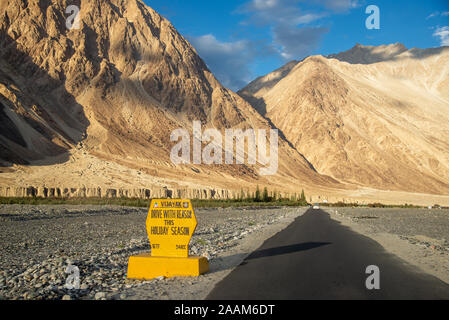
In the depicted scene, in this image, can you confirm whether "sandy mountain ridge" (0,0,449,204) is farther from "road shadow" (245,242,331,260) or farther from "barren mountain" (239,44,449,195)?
"road shadow" (245,242,331,260)

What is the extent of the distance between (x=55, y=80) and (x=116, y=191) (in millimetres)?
37891

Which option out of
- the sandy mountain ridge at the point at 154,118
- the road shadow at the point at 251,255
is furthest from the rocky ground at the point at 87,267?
the sandy mountain ridge at the point at 154,118

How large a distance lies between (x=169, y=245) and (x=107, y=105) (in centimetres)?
9068

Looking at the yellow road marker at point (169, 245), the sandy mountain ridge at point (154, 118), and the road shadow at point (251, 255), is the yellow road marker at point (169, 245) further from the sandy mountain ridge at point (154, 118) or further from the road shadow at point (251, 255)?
the sandy mountain ridge at point (154, 118)

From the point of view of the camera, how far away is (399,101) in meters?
142

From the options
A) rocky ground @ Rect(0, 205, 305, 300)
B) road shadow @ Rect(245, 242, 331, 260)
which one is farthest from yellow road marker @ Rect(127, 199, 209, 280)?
road shadow @ Rect(245, 242, 331, 260)

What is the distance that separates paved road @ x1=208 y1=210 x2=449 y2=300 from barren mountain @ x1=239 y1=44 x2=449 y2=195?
105m

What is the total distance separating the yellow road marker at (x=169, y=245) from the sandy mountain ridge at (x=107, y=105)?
56.9m

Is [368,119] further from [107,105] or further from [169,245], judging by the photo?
[169,245]

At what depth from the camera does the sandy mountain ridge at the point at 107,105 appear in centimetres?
7375

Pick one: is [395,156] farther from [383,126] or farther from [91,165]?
[91,165]

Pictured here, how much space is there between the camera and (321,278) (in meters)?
8.44
